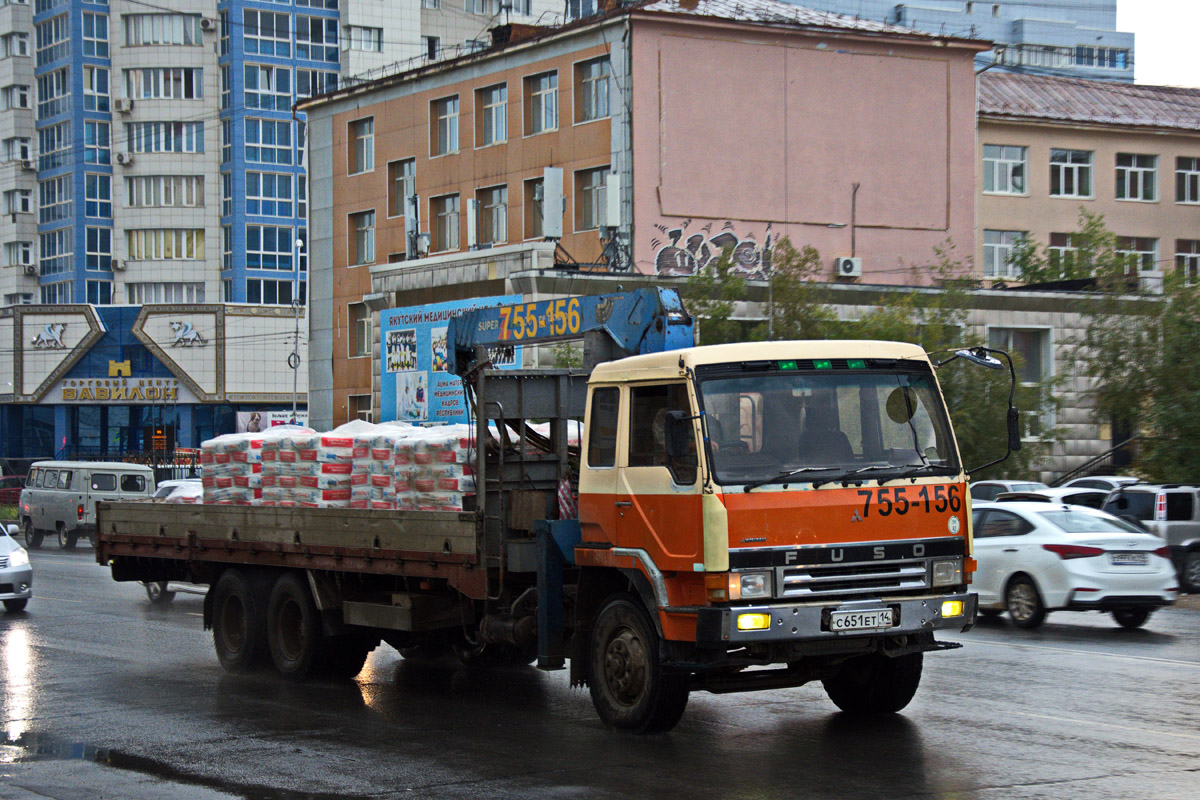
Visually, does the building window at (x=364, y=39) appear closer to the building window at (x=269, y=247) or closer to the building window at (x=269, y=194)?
the building window at (x=269, y=194)

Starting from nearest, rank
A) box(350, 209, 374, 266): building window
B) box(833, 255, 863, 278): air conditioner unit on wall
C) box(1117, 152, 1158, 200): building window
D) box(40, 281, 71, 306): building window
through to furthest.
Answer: box(833, 255, 863, 278): air conditioner unit on wall, box(350, 209, 374, 266): building window, box(1117, 152, 1158, 200): building window, box(40, 281, 71, 306): building window

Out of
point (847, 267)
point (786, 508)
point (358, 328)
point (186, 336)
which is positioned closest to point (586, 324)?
point (786, 508)

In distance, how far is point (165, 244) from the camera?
249 ft

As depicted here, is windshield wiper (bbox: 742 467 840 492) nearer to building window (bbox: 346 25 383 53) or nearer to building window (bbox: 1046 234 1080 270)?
building window (bbox: 1046 234 1080 270)

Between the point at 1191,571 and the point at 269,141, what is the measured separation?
62067mm

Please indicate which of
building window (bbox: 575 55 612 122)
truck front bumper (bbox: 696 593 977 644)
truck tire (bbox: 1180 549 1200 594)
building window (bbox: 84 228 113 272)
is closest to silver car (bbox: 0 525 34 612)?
truck front bumper (bbox: 696 593 977 644)

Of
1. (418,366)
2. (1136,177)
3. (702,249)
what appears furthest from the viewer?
(1136,177)

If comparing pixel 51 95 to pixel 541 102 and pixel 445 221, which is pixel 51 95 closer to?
pixel 445 221

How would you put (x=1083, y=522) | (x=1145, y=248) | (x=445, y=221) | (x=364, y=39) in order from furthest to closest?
(x=364, y=39)
(x=1145, y=248)
(x=445, y=221)
(x=1083, y=522)

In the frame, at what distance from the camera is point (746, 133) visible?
40.2m

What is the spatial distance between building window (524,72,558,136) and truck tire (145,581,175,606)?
21.8m

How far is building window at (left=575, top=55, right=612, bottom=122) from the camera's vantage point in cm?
3981

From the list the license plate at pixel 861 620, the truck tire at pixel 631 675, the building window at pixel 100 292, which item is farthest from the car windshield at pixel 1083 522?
the building window at pixel 100 292

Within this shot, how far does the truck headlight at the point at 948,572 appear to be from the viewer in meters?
9.14
